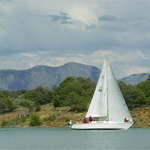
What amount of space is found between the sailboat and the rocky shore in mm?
17637

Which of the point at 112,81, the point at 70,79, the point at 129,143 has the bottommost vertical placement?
the point at 129,143

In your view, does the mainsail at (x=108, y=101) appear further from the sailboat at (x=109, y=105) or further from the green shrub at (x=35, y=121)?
the green shrub at (x=35, y=121)

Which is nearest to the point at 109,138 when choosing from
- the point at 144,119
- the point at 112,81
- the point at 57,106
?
the point at 112,81

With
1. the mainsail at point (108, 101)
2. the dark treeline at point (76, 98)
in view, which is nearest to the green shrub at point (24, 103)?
the dark treeline at point (76, 98)

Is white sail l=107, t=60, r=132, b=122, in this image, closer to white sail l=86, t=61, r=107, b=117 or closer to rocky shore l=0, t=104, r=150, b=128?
white sail l=86, t=61, r=107, b=117

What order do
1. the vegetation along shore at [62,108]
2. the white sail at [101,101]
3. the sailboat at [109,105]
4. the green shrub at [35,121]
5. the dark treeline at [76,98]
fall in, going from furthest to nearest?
the dark treeline at [76,98]
the vegetation along shore at [62,108]
the green shrub at [35,121]
the white sail at [101,101]
the sailboat at [109,105]

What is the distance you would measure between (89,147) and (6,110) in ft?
208

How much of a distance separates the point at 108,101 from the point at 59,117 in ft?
99.5

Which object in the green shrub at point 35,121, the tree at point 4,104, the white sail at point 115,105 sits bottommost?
the green shrub at point 35,121

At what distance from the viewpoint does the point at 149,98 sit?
8894 centimetres

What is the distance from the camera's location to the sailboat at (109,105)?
2163 inches

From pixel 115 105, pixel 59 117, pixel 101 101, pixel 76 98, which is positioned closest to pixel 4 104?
pixel 59 117

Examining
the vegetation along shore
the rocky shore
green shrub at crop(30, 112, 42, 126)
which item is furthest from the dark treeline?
green shrub at crop(30, 112, 42, 126)

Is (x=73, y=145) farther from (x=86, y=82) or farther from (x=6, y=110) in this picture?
(x=86, y=82)
